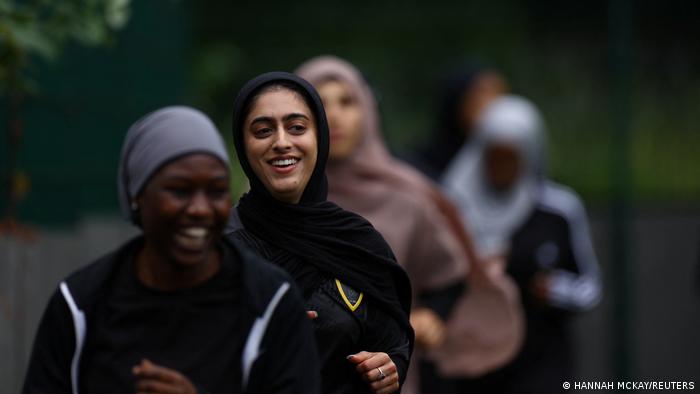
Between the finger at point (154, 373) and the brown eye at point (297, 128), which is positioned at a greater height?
the brown eye at point (297, 128)

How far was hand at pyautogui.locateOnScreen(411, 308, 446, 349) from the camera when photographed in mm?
5594

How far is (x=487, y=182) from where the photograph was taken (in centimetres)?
834

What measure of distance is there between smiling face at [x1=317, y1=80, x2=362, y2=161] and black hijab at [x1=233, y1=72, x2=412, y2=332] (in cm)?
158

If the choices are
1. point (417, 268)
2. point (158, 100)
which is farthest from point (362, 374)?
point (158, 100)

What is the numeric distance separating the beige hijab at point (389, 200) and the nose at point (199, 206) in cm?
256

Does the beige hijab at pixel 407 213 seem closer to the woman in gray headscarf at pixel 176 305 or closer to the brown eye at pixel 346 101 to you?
the brown eye at pixel 346 101

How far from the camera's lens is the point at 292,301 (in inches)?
127

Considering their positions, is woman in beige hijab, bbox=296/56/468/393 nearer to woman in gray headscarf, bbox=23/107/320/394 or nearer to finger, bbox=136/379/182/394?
woman in gray headscarf, bbox=23/107/320/394

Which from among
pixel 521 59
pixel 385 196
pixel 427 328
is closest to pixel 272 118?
pixel 427 328

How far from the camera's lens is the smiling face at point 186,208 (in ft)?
10.1

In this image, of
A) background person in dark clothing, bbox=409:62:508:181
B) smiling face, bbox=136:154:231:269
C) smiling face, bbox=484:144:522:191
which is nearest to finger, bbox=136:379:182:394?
smiling face, bbox=136:154:231:269

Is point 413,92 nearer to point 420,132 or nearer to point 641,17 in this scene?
point 420,132

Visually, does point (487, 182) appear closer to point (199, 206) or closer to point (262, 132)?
point (262, 132)

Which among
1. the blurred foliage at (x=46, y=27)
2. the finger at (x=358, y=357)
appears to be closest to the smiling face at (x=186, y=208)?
the finger at (x=358, y=357)
